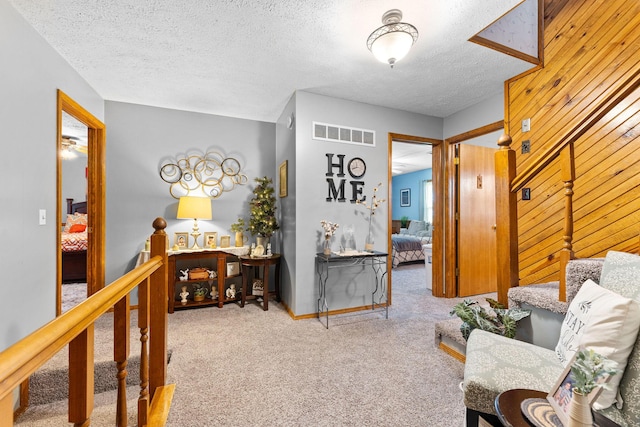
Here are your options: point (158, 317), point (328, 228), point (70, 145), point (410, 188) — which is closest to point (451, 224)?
point (328, 228)

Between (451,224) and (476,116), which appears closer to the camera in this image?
(476,116)

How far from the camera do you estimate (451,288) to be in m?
3.82

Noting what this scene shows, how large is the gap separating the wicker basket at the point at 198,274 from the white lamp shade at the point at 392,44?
2.99 m

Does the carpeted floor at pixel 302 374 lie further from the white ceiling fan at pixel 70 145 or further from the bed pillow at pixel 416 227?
the bed pillow at pixel 416 227

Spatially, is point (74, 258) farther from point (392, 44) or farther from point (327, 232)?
point (392, 44)

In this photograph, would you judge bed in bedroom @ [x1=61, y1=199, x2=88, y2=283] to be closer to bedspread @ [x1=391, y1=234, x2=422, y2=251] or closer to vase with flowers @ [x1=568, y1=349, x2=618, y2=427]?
bedspread @ [x1=391, y1=234, x2=422, y2=251]

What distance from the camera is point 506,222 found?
6.04ft

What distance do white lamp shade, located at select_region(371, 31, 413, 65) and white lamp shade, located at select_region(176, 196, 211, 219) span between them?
8.17 ft

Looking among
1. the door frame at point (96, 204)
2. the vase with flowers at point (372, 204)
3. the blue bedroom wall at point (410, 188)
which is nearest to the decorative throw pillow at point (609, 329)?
the vase with flowers at point (372, 204)

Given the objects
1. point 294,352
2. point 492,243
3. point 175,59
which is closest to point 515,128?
point 492,243

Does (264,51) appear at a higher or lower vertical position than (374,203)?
higher

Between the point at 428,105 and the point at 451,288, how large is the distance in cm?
240

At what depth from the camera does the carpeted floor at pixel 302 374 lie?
5.42ft

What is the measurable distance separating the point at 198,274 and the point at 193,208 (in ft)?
2.63
